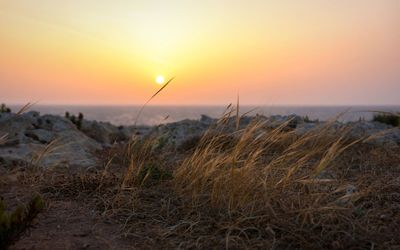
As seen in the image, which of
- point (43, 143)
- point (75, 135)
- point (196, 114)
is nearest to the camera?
point (43, 143)

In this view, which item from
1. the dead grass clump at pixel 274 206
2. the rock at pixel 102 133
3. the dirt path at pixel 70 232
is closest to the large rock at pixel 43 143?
the rock at pixel 102 133

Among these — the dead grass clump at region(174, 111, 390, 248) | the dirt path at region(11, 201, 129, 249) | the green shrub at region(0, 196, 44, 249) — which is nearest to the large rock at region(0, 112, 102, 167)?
the dirt path at region(11, 201, 129, 249)

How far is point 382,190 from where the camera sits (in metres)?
4.22

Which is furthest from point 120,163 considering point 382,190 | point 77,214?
point 382,190

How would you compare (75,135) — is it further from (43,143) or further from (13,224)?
(13,224)

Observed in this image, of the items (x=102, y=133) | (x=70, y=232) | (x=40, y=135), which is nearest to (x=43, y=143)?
(x=40, y=135)

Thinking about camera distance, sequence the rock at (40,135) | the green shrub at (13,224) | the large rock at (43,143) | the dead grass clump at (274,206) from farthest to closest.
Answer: the rock at (40,135), the large rock at (43,143), the dead grass clump at (274,206), the green shrub at (13,224)

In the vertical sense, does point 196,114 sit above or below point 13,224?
below

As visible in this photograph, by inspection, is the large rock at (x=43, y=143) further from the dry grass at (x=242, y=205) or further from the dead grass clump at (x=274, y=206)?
the dead grass clump at (x=274, y=206)

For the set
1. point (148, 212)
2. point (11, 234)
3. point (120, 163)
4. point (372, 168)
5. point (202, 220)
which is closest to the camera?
point (11, 234)

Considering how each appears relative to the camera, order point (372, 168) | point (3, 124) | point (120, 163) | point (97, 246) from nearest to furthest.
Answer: point (97, 246) → point (372, 168) → point (120, 163) → point (3, 124)

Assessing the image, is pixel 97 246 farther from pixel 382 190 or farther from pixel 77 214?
pixel 382 190

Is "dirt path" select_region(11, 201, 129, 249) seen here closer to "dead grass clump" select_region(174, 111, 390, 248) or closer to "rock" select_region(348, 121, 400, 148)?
"dead grass clump" select_region(174, 111, 390, 248)

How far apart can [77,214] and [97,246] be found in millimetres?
802
